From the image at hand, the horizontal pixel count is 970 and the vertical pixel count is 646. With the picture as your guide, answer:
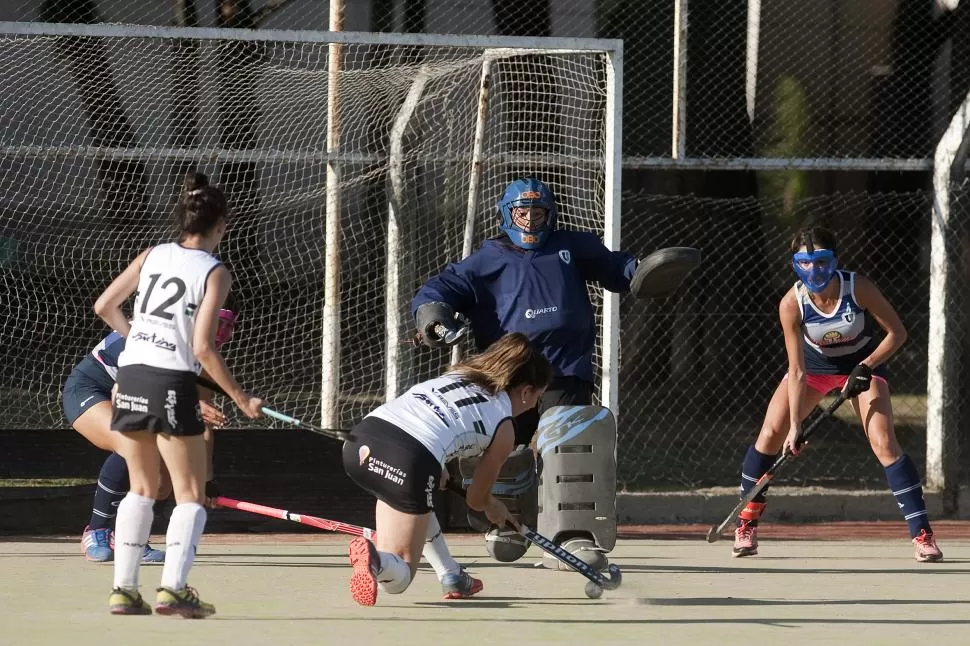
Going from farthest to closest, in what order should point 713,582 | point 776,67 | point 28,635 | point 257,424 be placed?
point 776,67 → point 257,424 → point 713,582 → point 28,635

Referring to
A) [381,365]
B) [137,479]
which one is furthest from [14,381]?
[137,479]

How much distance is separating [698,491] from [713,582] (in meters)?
2.59

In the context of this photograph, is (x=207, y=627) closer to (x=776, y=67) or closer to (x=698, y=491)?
(x=698, y=491)

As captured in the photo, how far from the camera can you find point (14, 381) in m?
8.55

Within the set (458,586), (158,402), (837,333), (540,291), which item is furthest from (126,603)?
(837,333)

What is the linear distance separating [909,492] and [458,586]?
246 centimetres

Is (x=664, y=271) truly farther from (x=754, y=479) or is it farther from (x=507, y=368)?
(x=754, y=479)

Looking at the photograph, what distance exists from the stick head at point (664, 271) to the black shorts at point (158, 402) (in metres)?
2.15

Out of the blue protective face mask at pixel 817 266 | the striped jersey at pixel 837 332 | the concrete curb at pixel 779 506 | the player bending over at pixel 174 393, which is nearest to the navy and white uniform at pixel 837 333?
the striped jersey at pixel 837 332

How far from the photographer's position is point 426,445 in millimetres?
5109

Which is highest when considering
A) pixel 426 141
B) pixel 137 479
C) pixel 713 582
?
pixel 426 141

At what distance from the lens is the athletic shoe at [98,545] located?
6379 millimetres

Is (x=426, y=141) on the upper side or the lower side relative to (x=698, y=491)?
upper

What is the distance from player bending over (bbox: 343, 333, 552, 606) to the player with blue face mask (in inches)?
74.0
